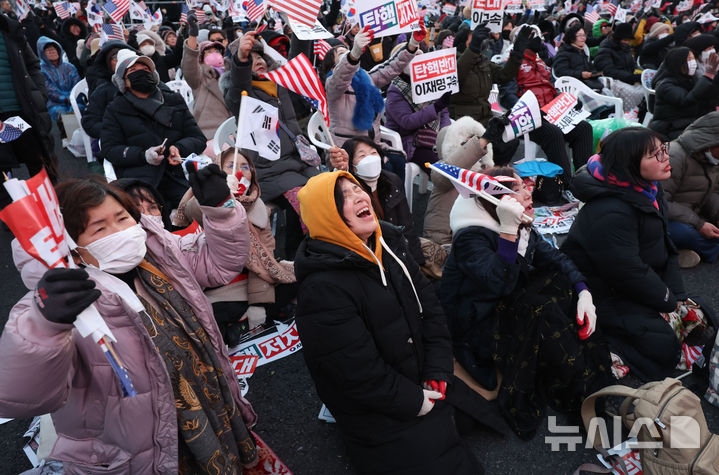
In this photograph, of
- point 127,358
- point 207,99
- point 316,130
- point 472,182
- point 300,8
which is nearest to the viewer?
point 127,358

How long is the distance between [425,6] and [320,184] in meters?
11.6

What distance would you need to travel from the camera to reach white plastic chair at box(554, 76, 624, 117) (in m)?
6.45

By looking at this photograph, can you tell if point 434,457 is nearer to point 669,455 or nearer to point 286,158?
point 669,455

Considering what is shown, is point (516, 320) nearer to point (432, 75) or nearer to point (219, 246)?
point (219, 246)

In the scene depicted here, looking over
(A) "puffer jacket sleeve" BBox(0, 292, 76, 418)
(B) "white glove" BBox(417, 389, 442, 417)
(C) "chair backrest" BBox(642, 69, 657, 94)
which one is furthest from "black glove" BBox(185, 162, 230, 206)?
(C) "chair backrest" BBox(642, 69, 657, 94)

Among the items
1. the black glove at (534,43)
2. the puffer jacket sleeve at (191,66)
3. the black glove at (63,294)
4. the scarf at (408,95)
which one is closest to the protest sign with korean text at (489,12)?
the black glove at (534,43)

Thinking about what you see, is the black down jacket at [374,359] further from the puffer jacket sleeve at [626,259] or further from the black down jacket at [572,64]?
the black down jacket at [572,64]

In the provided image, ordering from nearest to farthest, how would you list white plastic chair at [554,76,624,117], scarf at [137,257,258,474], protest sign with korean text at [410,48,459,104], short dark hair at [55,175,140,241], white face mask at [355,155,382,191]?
short dark hair at [55,175,140,241], scarf at [137,257,258,474], white face mask at [355,155,382,191], protest sign with korean text at [410,48,459,104], white plastic chair at [554,76,624,117]

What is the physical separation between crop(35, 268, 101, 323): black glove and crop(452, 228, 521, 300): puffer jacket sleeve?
1.89 m

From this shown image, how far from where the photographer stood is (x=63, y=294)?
1293 millimetres

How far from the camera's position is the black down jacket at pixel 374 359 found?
82.4 inches

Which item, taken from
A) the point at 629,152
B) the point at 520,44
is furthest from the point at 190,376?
the point at 520,44

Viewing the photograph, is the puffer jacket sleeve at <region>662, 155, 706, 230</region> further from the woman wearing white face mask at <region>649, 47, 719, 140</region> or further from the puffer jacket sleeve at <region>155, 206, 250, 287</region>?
the puffer jacket sleeve at <region>155, 206, 250, 287</region>

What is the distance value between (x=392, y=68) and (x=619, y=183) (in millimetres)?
3074
